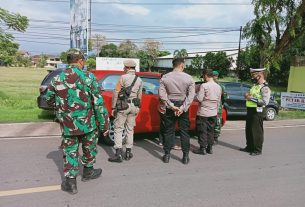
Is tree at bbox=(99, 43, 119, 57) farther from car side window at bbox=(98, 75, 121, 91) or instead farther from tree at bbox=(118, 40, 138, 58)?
car side window at bbox=(98, 75, 121, 91)

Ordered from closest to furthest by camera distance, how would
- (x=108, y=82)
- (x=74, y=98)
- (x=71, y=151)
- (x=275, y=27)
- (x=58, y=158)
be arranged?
(x=74, y=98), (x=71, y=151), (x=58, y=158), (x=108, y=82), (x=275, y=27)

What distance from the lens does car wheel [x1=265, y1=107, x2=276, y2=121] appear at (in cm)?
1311

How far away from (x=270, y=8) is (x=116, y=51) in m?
67.1

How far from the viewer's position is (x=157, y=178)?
5.20 m

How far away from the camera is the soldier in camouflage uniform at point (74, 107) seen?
437cm

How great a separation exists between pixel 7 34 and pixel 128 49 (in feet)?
228

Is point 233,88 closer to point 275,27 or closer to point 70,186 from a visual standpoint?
point 275,27

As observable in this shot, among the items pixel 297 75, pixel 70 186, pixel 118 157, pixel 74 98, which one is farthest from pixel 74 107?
pixel 297 75

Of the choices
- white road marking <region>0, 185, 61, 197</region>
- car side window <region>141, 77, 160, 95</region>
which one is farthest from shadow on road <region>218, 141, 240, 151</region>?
white road marking <region>0, 185, 61, 197</region>

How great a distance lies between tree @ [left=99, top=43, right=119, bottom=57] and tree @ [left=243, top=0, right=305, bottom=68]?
63903 mm

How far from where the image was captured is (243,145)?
786cm

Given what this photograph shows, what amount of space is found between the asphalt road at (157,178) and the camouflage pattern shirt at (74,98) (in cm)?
85

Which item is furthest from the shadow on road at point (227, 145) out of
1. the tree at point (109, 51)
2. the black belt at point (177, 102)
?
the tree at point (109, 51)

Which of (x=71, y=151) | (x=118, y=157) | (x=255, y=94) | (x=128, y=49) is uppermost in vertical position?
(x=128, y=49)
